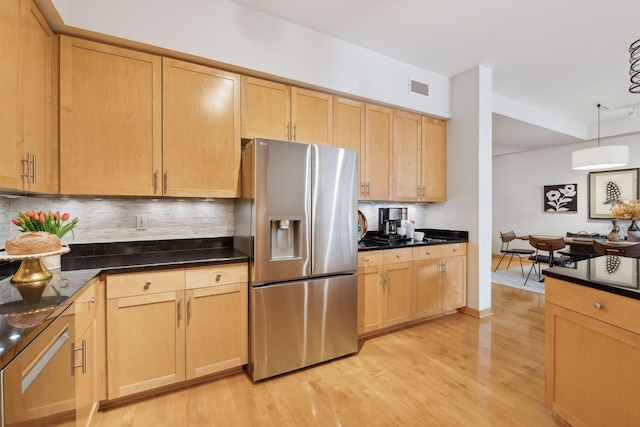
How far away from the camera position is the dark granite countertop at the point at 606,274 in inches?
51.4

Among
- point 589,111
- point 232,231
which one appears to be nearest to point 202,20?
point 232,231

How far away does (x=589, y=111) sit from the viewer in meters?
4.93

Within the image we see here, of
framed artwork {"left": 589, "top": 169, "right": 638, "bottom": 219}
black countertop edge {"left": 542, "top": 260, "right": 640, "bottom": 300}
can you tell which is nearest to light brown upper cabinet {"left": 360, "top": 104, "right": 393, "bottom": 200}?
black countertop edge {"left": 542, "top": 260, "right": 640, "bottom": 300}

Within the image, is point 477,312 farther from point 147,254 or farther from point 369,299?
point 147,254

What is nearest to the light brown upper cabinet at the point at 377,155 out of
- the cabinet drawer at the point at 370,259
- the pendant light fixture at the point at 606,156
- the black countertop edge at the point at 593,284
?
the cabinet drawer at the point at 370,259

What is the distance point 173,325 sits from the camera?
192 cm

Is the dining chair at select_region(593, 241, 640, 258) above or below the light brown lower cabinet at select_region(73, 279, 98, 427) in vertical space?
above

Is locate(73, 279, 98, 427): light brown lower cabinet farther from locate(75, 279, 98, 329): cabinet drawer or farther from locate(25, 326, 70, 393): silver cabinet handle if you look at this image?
locate(25, 326, 70, 393): silver cabinet handle

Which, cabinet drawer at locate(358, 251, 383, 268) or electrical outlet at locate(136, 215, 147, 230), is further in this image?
cabinet drawer at locate(358, 251, 383, 268)

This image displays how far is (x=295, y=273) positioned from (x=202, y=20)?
2058 millimetres

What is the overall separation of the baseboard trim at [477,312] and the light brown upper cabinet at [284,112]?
8.49ft

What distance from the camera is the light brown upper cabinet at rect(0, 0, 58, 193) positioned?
4.47 ft

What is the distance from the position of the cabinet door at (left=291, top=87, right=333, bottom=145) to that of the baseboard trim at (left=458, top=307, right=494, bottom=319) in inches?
101

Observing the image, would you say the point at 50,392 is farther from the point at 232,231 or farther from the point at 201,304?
A: the point at 232,231
